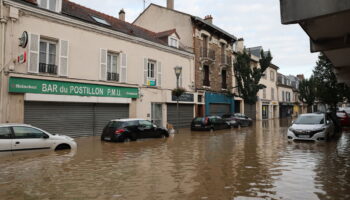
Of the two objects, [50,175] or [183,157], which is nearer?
[50,175]

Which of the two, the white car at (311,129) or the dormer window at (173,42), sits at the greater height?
the dormer window at (173,42)

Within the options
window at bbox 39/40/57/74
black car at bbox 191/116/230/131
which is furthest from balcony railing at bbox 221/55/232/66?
window at bbox 39/40/57/74

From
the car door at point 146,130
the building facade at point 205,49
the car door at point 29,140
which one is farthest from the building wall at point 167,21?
the car door at point 29,140

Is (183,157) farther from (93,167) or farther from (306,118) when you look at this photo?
(306,118)

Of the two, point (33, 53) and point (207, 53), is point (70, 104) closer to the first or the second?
point (33, 53)

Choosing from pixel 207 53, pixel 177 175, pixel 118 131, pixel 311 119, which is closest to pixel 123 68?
pixel 118 131

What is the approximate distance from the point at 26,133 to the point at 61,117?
552 centimetres

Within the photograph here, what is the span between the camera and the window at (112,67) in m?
16.8

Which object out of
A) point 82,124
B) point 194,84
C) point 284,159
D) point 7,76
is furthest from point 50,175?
point 194,84

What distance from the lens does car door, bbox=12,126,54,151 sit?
8.62 meters

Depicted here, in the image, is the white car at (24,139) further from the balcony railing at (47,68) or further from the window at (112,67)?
the window at (112,67)

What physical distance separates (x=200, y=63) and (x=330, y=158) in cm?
1721

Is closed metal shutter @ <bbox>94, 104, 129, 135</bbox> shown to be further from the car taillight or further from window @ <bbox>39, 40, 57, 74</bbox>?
the car taillight

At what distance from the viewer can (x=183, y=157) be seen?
29.5 ft
